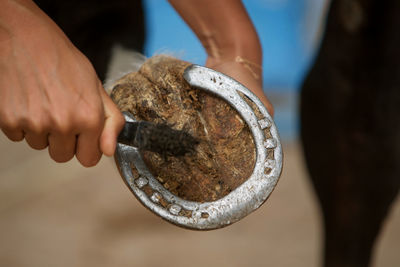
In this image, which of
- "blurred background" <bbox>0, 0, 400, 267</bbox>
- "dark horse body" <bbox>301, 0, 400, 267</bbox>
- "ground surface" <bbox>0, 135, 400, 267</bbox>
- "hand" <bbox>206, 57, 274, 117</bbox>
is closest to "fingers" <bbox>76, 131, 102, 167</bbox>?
"hand" <bbox>206, 57, 274, 117</bbox>

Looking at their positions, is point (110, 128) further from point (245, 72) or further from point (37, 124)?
point (245, 72)

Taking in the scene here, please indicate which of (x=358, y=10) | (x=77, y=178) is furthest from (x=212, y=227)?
(x=77, y=178)

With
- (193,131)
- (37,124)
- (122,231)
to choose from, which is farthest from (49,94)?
(122,231)

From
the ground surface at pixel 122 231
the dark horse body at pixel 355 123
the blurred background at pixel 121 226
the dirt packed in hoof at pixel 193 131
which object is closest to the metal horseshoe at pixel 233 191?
the dirt packed in hoof at pixel 193 131

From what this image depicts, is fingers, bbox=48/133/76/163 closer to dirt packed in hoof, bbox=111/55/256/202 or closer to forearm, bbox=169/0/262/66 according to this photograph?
dirt packed in hoof, bbox=111/55/256/202

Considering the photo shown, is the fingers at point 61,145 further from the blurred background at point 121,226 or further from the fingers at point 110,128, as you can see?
the blurred background at point 121,226

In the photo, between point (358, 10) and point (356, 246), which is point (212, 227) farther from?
point (356, 246)

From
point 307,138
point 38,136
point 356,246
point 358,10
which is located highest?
point 38,136
